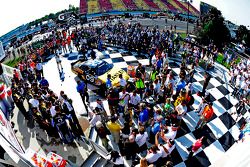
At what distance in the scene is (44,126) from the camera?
7.32 meters

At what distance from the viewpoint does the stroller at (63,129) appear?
666cm

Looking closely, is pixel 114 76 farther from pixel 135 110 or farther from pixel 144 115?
pixel 144 115

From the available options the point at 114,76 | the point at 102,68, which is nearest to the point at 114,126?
the point at 114,76

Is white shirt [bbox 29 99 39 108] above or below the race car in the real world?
below

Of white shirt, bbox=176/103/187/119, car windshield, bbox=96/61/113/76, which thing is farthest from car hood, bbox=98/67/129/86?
white shirt, bbox=176/103/187/119

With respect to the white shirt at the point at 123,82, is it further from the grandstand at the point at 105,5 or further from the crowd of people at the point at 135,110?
the grandstand at the point at 105,5

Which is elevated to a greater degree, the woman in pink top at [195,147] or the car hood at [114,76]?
the car hood at [114,76]

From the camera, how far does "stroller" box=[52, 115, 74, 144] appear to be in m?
6.66

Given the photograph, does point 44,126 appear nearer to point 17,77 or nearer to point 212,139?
point 17,77

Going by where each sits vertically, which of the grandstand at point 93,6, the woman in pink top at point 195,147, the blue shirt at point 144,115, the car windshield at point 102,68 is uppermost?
the grandstand at point 93,6

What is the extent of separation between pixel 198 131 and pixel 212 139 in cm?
56

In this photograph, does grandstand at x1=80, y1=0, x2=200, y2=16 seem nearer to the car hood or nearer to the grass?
the grass

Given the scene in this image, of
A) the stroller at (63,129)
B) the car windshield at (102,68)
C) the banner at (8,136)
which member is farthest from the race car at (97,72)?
the banner at (8,136)

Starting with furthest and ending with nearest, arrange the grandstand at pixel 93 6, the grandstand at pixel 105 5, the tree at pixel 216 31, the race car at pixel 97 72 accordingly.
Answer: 1. the grandstand at pixel 105 5
2. the grandstand at pixel 93 6
3. the tree at pixel 216 31
4. the race car at pixel 97 72
